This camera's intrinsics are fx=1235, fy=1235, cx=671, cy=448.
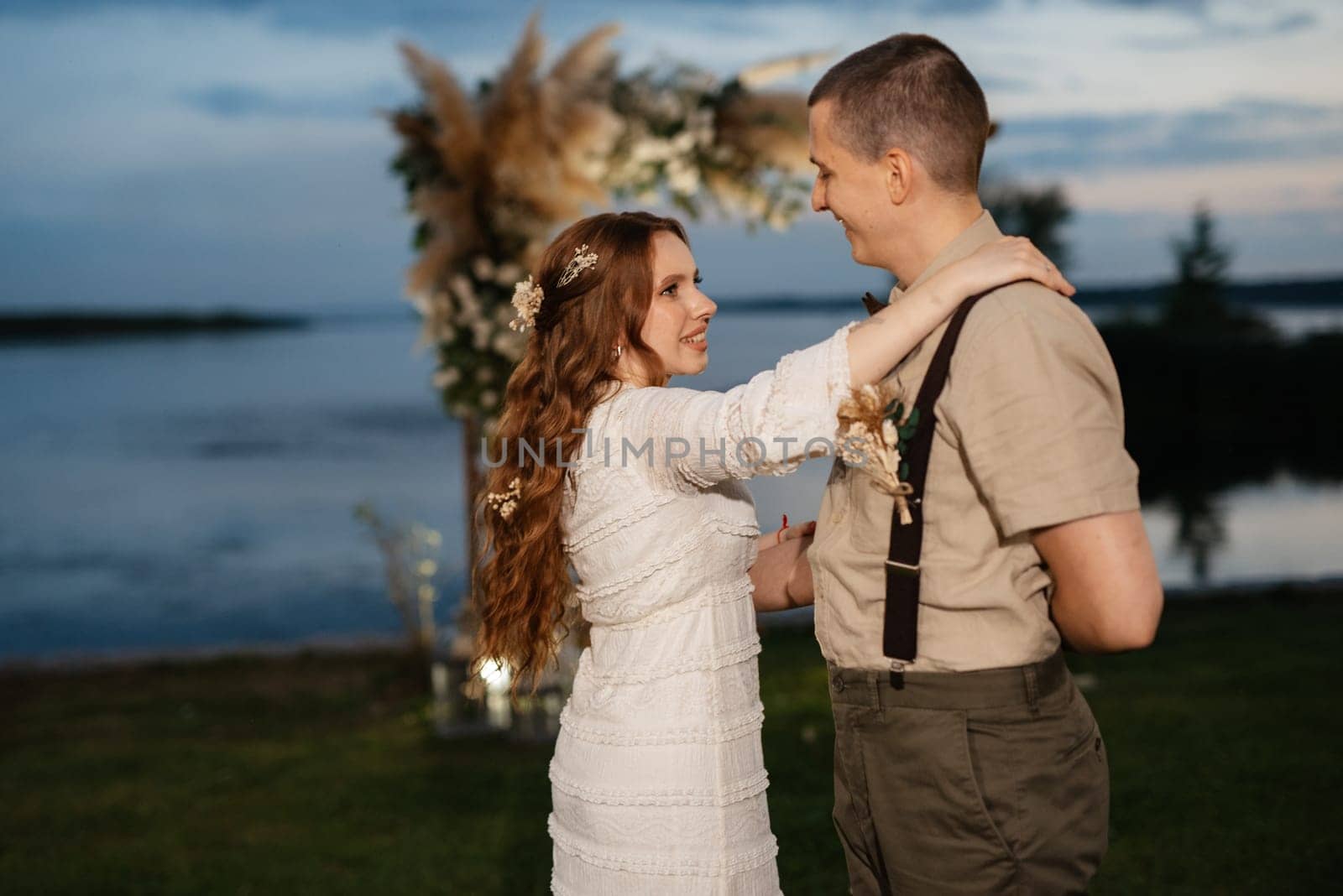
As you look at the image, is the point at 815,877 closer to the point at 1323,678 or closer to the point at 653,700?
the point at 653,700

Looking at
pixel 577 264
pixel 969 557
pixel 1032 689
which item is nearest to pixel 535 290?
pixel 577 264

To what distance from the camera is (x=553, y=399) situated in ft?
8.62

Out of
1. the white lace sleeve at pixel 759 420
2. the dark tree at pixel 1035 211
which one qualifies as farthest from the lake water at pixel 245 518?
the dark tree at pixel 1035 211

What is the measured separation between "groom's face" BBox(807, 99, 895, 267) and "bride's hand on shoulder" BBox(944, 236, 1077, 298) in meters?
0.21

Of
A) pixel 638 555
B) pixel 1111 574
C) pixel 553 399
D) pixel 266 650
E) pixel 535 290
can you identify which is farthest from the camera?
pixel 266 650

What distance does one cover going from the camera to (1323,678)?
668 centimetres

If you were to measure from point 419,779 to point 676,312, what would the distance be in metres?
3.70

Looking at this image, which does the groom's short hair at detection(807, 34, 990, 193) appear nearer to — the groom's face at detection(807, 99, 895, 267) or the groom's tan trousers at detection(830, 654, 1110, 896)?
the groom's face at detection(807, 99, 895, 267)

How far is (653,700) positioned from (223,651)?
646 centimetres

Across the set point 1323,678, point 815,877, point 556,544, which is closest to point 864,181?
point 556,544

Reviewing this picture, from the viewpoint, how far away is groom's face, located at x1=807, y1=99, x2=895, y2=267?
2.10m

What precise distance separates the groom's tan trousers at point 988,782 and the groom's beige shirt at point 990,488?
0.05 metres

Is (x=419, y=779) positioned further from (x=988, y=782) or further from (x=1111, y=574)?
(x=1111, y=574)

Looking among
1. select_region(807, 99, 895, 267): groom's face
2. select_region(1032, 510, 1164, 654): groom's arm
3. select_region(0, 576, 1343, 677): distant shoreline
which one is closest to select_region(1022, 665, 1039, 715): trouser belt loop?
select_region(1032, 510, 1164, 654): groom's arm
